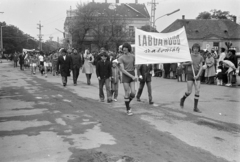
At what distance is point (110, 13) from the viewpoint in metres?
55.0

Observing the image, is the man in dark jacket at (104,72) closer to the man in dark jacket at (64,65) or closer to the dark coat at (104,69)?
the dark coat at (104,69)

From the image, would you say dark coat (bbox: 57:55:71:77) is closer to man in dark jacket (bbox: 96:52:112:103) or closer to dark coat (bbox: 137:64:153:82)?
man in dark jacket (bbox: 96:52:112:103)

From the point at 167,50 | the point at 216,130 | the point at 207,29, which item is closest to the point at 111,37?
the point at 207,29

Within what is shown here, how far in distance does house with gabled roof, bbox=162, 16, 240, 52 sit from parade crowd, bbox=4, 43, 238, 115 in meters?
48.0

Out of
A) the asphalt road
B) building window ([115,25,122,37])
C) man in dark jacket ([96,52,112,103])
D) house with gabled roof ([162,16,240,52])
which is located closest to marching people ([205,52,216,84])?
the asphalt road

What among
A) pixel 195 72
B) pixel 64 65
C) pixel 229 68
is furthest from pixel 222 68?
pixel 64 65

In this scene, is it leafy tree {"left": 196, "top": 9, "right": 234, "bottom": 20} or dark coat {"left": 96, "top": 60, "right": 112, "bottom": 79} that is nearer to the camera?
dark coat {"left": 96, "top": 60, "right": 112, "bottom": 79}

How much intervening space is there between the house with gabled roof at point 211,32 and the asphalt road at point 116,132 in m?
62.0

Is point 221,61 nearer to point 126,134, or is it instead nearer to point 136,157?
point 126,134

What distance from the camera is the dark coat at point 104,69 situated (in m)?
10.7

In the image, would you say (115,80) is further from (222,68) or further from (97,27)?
(97,27)

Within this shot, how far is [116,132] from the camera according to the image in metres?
6.45

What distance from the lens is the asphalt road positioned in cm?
507

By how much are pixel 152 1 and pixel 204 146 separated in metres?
38.0
